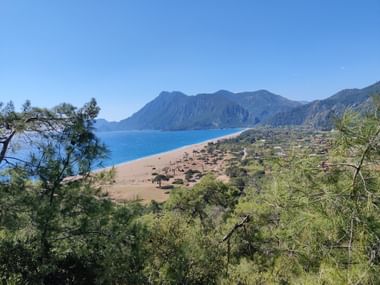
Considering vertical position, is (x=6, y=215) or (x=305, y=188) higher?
(x=305, y=188)

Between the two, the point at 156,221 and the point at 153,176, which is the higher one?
the point at 156,221

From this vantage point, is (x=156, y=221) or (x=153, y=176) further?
(x=153, y=176)

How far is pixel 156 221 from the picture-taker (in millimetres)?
6652

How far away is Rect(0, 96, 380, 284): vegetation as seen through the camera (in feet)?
8.19

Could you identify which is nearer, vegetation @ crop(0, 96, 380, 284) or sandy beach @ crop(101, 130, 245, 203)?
vegetation @ crop(0, 96, 380, 284)

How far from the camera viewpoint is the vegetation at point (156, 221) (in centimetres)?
250

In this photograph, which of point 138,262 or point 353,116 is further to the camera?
point 138,262

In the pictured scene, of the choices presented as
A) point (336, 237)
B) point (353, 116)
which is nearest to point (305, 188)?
point (336, 237)

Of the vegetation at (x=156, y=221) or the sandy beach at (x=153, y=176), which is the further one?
the sandy beach at (x=153, y=176)

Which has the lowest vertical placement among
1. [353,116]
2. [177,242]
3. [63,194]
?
[177,242]

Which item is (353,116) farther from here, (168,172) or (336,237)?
(168,172)

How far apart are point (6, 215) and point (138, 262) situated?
207cm

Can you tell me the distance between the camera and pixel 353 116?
2455 mm

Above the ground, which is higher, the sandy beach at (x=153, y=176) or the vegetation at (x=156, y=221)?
the vegetation at (x=156, y=221)
